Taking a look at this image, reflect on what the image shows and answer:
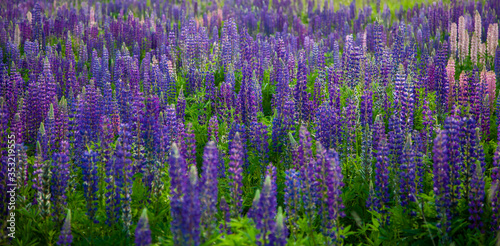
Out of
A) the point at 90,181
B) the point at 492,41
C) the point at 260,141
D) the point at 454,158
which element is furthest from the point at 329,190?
the point at 492,41

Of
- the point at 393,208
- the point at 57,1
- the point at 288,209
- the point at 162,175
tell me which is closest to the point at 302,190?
the point at 288,209

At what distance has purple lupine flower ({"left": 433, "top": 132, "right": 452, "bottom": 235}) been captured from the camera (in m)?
4.68

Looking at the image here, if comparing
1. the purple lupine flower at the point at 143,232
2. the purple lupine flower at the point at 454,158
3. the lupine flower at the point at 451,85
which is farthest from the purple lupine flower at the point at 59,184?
the lupine flower at the point at 451,85

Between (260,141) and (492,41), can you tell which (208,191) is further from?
(492,41)

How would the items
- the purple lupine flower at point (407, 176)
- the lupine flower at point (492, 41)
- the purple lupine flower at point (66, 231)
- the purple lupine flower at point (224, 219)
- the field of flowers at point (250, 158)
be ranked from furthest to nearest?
1. the lupine flower at point (492, 41)
2. the purple lupine flower at point (407, 176)
3. the field of flowers at point (250, 158)
4. the purple lupine flower at point (224, 219)
5. the purple lupine flower at point (66, 231)

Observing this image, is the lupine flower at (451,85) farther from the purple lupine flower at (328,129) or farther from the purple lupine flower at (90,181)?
the purple lupine flower at (90,181)

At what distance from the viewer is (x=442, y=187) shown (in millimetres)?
4723

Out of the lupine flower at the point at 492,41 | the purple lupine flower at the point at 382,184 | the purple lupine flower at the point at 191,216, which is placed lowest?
the purple lupine flower at the point at 382,184

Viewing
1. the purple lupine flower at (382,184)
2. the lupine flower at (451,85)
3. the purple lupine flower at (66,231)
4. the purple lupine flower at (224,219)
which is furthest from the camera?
the lupine flower at (451,85)

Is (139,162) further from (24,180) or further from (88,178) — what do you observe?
(24,180)

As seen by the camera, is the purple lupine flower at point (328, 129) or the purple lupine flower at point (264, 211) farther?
the purple lupine flower at point (328, 129)

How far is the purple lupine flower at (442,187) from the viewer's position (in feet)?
15.3

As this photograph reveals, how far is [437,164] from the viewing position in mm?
4723

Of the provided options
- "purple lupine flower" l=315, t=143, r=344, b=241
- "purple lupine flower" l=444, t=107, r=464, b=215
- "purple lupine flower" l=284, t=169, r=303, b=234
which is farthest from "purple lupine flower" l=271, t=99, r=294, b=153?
"purple lupine flower" l=444, t=107, r=464, b=215
